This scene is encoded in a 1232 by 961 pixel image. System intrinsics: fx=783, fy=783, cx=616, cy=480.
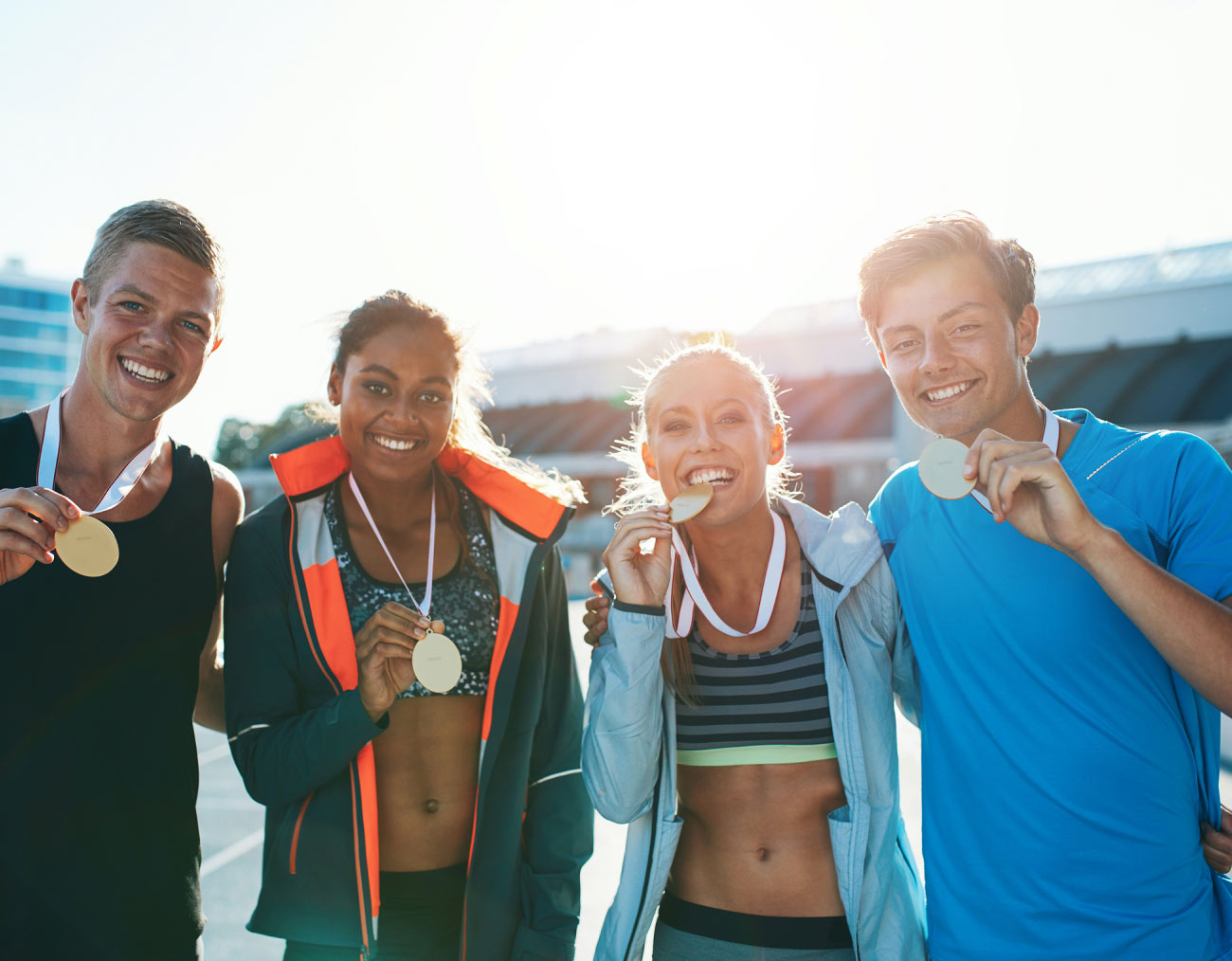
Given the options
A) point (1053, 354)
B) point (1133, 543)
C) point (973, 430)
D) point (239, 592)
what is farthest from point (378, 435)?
point (1053, 354)

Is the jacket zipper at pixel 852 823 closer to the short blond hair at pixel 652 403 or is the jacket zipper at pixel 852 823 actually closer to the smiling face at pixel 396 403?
the short blond hair at pixel 652 403

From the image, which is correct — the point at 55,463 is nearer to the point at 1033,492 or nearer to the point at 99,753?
the point at 99,753

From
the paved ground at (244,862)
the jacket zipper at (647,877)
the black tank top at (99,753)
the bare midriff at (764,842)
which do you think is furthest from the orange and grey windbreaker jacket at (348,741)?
the paved ground at (244,862)

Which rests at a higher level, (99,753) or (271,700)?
(271,700)

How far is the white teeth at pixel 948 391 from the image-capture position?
Answer: 7.39 feet

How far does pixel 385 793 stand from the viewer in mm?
2641

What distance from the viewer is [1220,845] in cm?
199

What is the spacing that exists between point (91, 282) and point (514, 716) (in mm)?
1977

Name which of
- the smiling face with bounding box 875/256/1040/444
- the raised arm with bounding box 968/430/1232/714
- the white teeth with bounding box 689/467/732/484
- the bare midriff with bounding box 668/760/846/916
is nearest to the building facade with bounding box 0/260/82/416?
the white teeth with bounding box 689/467/732/484

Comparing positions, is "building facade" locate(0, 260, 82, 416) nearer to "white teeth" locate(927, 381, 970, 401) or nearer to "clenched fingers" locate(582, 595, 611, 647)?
"clenched fingers" locate(582, 595, 611, 647)

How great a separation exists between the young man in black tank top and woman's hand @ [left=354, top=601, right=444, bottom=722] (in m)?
Result: 0.62

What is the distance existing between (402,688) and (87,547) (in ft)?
3.10

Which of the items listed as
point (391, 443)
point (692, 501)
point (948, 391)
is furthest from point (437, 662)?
point (948, 391)

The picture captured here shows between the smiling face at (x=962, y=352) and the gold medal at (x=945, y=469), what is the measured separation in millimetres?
124
